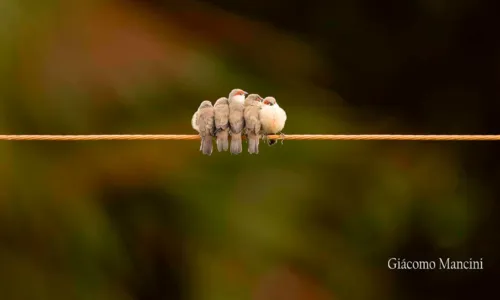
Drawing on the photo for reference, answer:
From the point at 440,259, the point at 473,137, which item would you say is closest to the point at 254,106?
the point at 473,137

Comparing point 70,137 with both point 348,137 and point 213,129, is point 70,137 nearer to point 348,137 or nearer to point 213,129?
point 213,129

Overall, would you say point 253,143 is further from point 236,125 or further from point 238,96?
point 238,96

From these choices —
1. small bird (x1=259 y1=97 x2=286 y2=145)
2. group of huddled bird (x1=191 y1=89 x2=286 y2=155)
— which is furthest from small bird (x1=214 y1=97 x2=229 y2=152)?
small bird (x1=259 y1=97 x2=286 y2=145)

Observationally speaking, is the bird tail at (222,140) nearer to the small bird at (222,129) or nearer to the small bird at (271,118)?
the small bird at (222,129)

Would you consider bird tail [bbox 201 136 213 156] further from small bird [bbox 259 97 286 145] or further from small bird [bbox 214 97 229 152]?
small bird [bbox 259 97 286 145]

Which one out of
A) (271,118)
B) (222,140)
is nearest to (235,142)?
(222,140)

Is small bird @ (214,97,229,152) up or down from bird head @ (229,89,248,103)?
down

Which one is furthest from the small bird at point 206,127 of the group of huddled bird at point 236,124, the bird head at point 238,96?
the bird head at point 238,96

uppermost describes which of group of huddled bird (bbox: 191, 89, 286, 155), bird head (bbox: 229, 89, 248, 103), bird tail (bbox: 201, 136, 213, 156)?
bird head (bbox: 229, 89, 248, 103)

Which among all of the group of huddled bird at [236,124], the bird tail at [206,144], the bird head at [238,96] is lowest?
the bird tail at [206,144]
